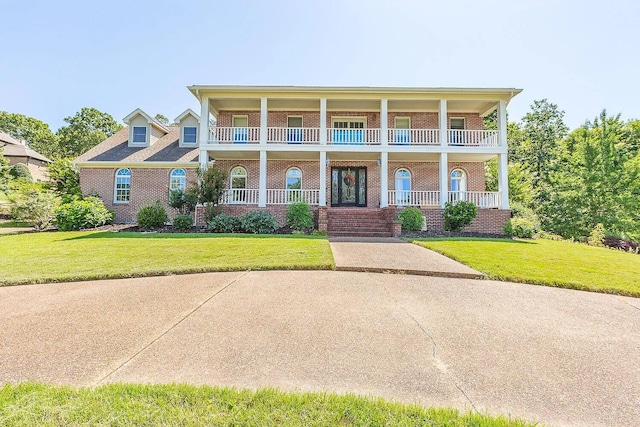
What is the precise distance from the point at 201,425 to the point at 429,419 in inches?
52.9

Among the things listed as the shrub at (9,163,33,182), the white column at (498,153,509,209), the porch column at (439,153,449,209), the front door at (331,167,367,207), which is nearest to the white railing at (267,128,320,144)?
the front door at (331,167,367,207)

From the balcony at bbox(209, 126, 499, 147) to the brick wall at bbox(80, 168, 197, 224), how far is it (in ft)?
11.1

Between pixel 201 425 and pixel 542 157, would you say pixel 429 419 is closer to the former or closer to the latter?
pixel 201 425

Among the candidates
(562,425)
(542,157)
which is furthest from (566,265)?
(542,157)

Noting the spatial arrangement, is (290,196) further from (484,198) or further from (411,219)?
(484,198)

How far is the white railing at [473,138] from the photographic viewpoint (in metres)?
15.4

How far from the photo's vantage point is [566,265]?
6965mm

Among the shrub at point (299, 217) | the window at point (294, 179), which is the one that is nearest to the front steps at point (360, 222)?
the shrub at point (299, 217)

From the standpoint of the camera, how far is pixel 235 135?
1603 cm

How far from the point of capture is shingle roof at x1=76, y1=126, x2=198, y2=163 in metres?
17.4

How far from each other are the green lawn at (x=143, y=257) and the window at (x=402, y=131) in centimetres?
958

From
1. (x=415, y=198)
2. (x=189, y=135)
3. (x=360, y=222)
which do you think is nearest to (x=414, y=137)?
(x=415, y=198)

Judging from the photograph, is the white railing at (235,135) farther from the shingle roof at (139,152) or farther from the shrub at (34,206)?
the shrub at (34,206)

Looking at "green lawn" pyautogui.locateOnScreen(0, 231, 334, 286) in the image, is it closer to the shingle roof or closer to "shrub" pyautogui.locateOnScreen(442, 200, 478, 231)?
"shrub" pyautogui.locateOnScreen(442, 200, 478, 231)
